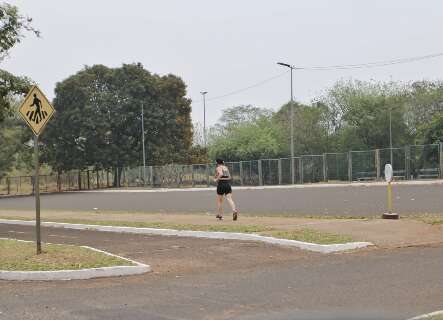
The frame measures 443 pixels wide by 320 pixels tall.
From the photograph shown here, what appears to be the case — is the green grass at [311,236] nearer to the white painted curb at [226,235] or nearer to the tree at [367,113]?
the white painted curb at [226,235]

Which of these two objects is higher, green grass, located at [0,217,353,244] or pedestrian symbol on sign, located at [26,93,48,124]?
pedestrian symbol on sign, located at [26,93,48,124]

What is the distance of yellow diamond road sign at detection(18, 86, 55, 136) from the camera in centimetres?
1075

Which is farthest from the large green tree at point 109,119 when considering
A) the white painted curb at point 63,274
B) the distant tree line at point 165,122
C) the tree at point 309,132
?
the white painted curb at point 63,274

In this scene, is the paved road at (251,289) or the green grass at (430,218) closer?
the paved road at (251,289)

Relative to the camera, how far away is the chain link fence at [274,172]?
40.4 meters

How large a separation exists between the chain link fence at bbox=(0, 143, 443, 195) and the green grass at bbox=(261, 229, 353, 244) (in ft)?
87.6

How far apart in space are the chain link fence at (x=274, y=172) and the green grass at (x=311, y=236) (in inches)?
1051

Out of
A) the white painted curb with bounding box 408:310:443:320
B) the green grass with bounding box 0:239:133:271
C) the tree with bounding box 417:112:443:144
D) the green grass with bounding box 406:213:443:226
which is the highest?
the tree with bounding box 417:112:443:144

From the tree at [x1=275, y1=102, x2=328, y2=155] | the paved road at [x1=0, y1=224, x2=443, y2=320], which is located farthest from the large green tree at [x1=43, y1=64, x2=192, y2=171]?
the paved road at [x1=0, y1=224, x2=443, y2=320]

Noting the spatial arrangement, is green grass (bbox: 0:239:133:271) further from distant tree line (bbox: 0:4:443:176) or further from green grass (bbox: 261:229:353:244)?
distant tree line (bbox: 0:4:443:176)

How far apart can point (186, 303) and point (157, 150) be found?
5503cm

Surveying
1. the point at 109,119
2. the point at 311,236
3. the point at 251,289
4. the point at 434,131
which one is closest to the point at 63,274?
the point at 251,289

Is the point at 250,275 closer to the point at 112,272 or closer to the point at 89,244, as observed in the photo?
the point at 112,272

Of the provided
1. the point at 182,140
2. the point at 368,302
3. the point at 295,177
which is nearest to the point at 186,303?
the point at 368,302
